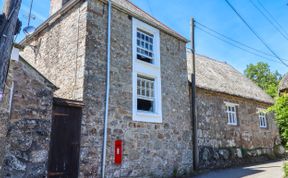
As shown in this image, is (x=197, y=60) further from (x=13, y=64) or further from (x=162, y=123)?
(x=13, y=64)

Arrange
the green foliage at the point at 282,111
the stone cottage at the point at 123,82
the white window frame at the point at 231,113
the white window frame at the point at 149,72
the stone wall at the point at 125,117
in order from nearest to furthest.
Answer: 1. the green foliage at the point at 282,111
2. the stone wall at the point at 125,117
3. the stone cottage at the point at 123,82
4. the white window frame at the point at 149,72
5. the white window frame at the point at 231,113

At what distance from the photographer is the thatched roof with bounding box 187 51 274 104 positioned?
1440cm

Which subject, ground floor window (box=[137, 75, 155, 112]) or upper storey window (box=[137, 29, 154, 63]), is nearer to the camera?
ground floor window (box=[137, 75, 155, 112])

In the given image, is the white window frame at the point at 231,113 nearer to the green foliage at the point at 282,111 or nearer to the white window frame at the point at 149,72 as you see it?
the white window frame at the point at 149,72

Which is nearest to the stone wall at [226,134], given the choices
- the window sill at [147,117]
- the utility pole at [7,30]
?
the window sill at [147,117]

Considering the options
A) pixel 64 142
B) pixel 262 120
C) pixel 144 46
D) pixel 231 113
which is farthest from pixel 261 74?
pixel 64 142

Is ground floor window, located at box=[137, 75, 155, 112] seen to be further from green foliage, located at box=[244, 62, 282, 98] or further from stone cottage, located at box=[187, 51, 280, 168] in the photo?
green foliage, located at box=[244, 62, 282, 98]

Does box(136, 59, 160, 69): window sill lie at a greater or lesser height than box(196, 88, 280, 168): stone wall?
greater

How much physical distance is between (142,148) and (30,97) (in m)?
4.47

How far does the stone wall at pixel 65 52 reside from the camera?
8.74 metres

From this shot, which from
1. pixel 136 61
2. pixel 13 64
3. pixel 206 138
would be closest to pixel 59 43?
pixel 136 61

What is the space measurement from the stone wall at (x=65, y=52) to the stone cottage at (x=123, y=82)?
0.04m

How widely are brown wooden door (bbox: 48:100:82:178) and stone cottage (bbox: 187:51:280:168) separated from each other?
20.7 feet

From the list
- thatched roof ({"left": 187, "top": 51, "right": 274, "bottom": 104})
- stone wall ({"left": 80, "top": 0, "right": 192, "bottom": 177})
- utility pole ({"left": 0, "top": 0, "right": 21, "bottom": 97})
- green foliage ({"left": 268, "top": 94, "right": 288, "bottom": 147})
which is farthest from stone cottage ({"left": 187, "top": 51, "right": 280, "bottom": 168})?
utility pole ({"left": 0, "top": 0, "right": 21, "bottom": 97})
